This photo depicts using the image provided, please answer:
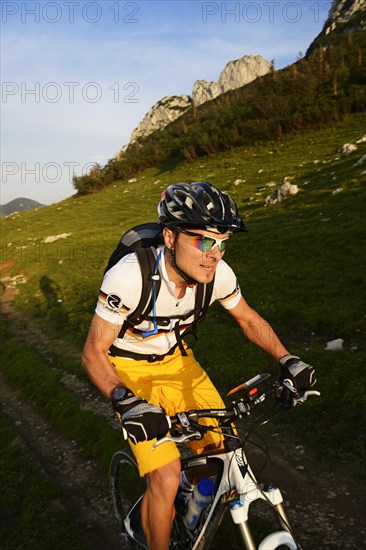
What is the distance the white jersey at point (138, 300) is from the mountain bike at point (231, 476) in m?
1.11

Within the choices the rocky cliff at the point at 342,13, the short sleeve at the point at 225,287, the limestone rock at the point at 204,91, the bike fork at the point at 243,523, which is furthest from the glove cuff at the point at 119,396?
the limestone rock at the point at 204,91

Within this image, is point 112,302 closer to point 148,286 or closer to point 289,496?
point 148,286

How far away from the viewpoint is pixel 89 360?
427 centimetres

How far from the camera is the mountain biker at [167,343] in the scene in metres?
3.91

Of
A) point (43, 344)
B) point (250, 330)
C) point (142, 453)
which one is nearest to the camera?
point (142, 453)

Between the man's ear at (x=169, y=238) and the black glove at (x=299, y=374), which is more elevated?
the man's ear at (x=169, y=238)

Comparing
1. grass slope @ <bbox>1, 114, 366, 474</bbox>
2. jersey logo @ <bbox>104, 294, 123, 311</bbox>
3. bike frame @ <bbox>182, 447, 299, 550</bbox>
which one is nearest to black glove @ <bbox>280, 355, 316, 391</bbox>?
bike frame @ <bbox>182, 447, 299, 550</bbox>

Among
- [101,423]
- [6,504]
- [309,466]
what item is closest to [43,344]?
[101,423]

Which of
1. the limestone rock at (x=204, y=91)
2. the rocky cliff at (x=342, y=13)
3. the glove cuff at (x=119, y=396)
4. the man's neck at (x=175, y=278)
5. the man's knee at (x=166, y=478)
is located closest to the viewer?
the glove cuff at (x=119, y=396)

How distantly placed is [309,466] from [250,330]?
3553 mm

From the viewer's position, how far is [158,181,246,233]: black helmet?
4.34 metres

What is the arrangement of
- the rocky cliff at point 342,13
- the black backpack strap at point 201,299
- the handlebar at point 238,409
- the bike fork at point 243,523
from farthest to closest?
the rocky cliff at point 342,13 < the black backpack strap at point 201,299 < the handlebar at point 238,409 < the bike fork at point 243,523

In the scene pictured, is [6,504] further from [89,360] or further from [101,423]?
[89,360]

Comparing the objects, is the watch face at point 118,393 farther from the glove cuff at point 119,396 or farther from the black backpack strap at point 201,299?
the black backpack strap at point 201,299
